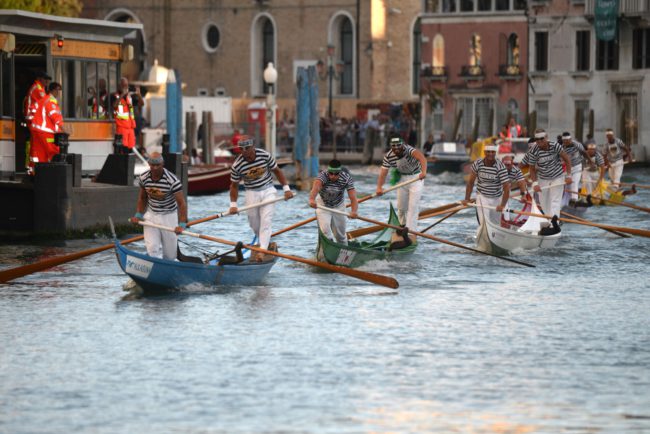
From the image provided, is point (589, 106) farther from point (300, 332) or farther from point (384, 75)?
point (300, 332)

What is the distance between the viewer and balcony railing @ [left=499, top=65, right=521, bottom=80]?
67.5 m

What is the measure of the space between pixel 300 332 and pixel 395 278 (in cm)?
505

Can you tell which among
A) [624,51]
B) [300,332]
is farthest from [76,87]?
[624,51]

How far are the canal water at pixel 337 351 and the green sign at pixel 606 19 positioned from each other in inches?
1552

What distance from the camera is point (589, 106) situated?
214ft

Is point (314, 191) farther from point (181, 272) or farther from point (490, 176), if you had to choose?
point (490, 176)

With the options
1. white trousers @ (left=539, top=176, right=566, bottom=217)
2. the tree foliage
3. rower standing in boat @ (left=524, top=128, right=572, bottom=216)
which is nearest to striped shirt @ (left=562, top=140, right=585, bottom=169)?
white trousers @ (left=539, top=176, right=566, bottom=217)

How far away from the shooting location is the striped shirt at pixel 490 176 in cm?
2472

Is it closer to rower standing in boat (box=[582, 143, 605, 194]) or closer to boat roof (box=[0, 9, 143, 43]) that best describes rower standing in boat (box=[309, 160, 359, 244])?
boat roof (box=[0, 9, 143, 43])

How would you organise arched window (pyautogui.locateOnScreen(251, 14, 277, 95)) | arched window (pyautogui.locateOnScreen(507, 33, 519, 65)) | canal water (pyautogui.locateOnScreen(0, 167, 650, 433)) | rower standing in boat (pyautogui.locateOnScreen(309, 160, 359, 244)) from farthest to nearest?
arched window (pyautogui.locateOnScreen(251, 14, 277, 95)) < arched window (pyautogui.locateOnScreen(507, 33, 519, 65)) < rower standing in boat (pyautogui.locateOnScreen(309, 160, 359, 244)) < canal water (pyautogui.locateOnScreen(0, 167, 650, 433))

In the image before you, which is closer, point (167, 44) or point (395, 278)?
point (395, 278)

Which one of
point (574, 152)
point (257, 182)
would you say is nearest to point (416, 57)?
point (574, 152)

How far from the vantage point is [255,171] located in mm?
21219

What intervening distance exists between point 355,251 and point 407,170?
2741mm
